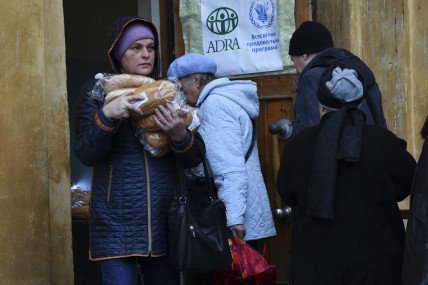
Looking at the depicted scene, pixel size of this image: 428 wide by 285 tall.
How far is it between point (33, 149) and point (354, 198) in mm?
1738

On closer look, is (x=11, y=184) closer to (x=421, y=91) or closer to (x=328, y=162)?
(x=328, y=162)

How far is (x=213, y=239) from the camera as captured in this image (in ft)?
12.8

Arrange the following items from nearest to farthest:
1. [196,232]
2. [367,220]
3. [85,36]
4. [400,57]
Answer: [367,220], [196,232], [400,57], [85,36]

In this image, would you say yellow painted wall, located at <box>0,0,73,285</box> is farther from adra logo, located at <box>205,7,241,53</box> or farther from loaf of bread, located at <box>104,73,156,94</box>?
adra logo, located at <box>205,7,241,53</box>

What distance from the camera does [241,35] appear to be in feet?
18.3

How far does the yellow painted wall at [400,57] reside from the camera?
579 cm

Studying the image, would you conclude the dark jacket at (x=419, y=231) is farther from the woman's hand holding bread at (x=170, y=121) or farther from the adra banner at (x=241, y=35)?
the adra banner at (x=241, y=35)

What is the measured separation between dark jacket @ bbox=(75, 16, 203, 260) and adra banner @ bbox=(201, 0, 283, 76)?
1.83m

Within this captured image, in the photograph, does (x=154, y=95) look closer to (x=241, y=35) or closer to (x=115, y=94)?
(x=115, y=94)

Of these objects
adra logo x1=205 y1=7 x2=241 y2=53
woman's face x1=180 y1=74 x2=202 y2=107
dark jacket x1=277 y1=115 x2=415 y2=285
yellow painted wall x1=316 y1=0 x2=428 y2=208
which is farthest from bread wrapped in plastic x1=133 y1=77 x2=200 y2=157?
yellow painted wall x1=316 y1=0 x2=428 y2=208

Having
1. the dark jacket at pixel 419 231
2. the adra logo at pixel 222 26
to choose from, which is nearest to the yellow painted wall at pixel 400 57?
the adra logo at pixel 222 26

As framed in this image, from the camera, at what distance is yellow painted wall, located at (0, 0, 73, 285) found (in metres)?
3.99

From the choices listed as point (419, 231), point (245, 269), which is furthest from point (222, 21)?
point (419, 231)

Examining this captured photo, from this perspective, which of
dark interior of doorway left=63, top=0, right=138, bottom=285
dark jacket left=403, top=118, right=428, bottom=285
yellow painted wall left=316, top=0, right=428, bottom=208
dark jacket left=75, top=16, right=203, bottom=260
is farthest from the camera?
dark interior of doorway left=63, top=0, right=138, bottom=285
